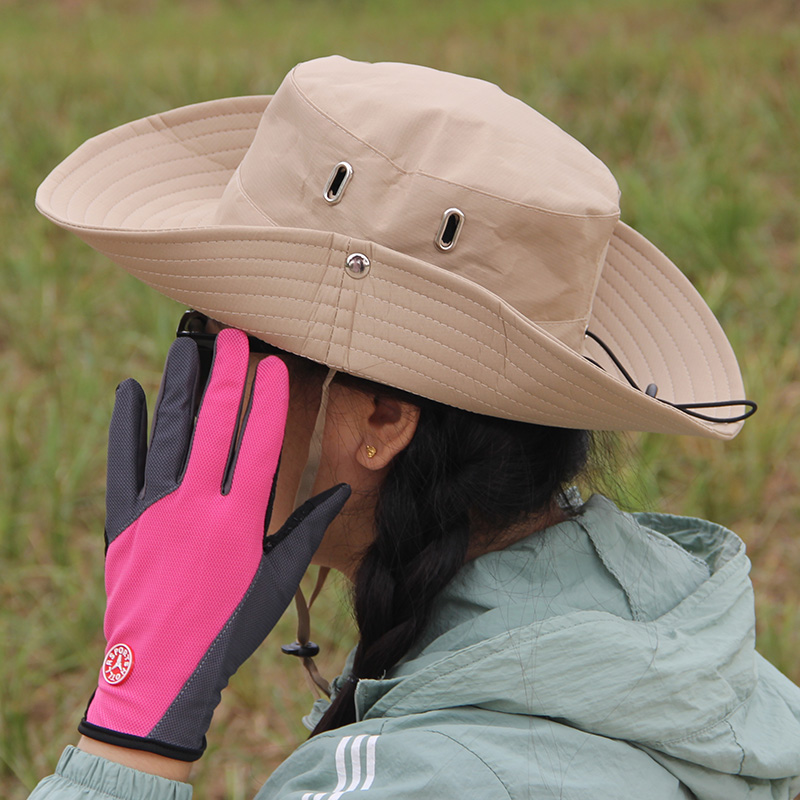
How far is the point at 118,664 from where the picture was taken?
1102mm

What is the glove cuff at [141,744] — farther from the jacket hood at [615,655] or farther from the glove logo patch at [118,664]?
the jacket hood at [615,655]

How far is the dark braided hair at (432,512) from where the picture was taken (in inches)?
48.2

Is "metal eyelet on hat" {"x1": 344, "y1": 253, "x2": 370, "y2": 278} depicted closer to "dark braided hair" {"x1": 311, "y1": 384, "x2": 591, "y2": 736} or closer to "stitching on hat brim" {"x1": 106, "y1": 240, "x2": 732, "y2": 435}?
"stitching on hat brim" {"x1": 106, "y1": 240, "x2": 732, "y2": 435}

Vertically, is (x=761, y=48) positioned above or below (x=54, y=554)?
above

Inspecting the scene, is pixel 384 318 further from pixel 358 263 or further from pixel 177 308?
pixel 177 308

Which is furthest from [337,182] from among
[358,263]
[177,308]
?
[177,308]

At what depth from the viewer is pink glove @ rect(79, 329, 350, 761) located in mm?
1087

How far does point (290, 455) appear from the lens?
1.29 meters

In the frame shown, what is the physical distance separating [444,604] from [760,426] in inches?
89.0

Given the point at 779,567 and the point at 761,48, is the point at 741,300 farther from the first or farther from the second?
the point at 761,48

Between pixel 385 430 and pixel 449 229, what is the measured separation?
285mm

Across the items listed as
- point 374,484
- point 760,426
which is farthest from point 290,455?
point 760,426

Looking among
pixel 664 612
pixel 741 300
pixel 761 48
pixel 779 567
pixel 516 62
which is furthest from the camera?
pixel 516 62

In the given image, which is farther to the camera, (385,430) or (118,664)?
(385,430)
